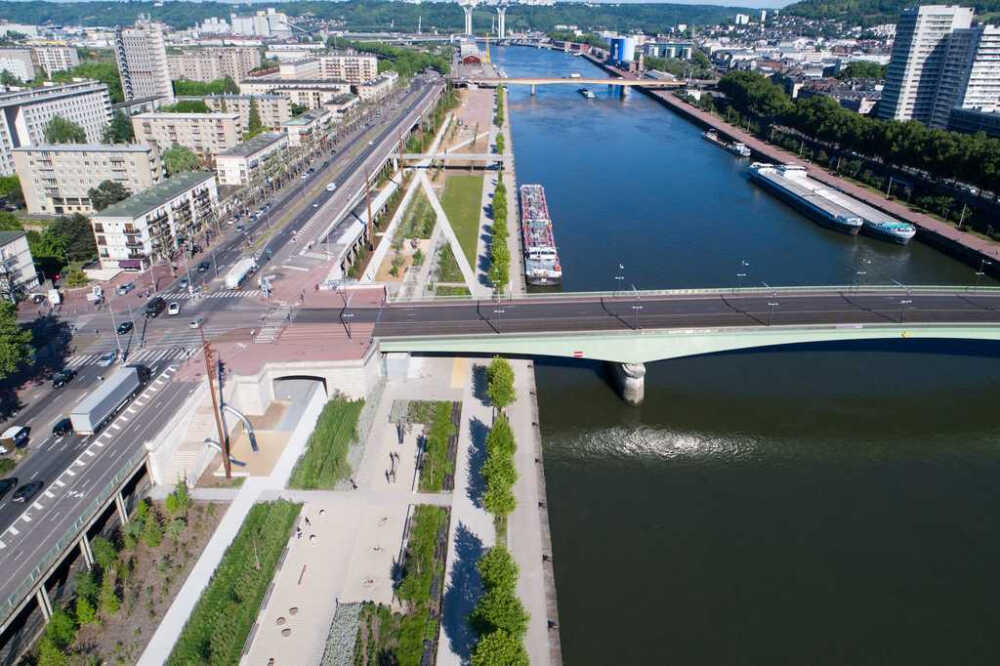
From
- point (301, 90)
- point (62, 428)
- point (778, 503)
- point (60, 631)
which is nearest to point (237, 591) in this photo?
point (60, 631)

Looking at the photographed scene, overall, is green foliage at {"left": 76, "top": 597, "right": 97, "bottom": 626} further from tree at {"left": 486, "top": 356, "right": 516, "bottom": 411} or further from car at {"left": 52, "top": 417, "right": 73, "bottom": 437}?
tree at {"left": 486, "top": 356, "right": 516, "bottom": 411}

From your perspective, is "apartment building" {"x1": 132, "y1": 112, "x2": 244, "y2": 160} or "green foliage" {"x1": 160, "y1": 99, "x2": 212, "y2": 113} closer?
"apartment building" {"x1": 132, "y1": 112, "x2": 244, "y2": 160}

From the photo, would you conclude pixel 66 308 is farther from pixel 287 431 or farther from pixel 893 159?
pixel 893 159

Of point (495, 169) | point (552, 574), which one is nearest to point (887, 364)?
point (552, 574)

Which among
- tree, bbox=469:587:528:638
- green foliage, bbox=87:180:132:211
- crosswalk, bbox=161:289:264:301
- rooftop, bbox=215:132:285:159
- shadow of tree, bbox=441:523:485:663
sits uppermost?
rooftop, bbox=215:132:285:159

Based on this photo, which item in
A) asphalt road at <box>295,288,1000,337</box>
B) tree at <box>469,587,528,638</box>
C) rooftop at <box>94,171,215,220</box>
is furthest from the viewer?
rooftop at <box>94,171,215,220</box>

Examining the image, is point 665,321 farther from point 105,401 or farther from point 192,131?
point 192,131

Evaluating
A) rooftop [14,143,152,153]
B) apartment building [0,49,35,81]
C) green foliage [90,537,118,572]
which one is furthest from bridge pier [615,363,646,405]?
apartment building [0,49,35,81]
